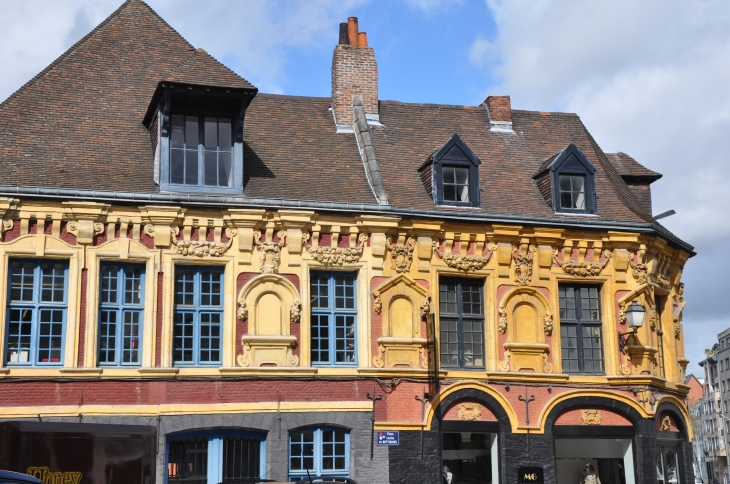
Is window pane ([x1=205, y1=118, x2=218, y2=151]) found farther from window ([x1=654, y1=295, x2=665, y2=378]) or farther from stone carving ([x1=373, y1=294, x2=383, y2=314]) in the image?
window ([x1=654, y1=295, x2=665, y2=378])

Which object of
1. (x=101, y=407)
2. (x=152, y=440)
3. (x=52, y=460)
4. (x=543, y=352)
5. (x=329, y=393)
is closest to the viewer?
(x=52, y=460)

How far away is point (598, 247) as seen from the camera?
2177 centimetres

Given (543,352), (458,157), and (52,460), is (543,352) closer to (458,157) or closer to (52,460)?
(458,157)

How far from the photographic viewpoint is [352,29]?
988 inches

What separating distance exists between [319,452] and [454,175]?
22.9ft

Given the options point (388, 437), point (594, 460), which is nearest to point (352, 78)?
point (388, 437)

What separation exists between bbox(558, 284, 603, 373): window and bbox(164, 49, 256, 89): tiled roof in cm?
843

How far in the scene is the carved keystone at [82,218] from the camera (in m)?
18.8

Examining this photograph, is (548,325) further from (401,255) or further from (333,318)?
(333,318)

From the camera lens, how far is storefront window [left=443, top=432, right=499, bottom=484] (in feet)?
66.5

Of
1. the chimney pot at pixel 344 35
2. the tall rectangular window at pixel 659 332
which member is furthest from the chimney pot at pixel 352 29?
the tall rectangular window at pixel 659 332

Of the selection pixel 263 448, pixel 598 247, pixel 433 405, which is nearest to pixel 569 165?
pixel 598 247

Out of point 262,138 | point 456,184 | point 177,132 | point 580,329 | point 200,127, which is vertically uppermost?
point 262,138

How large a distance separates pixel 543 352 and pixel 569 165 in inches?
179
